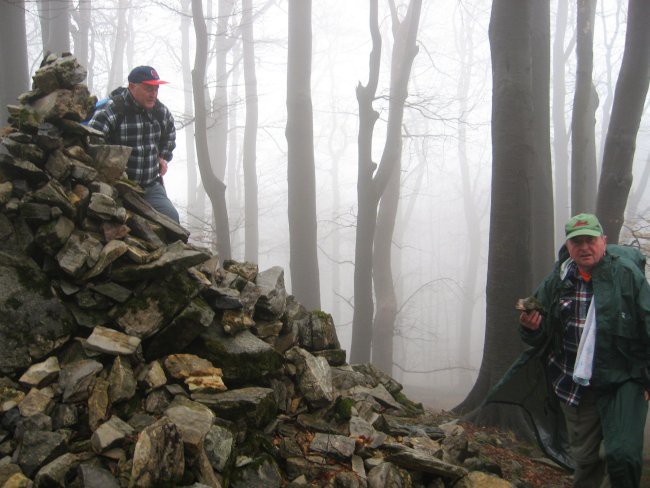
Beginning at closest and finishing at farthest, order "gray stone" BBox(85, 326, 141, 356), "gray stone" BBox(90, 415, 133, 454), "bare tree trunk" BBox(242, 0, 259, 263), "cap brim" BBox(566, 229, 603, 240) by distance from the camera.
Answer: "gray stone" BBox(90, 415, 133, 454)
"gray stone" BBox(85, 326, 141, 356)
"cap brim" BBox(566, 229, 603, 240)
"bare tree trunk" BBox(242, 0, 259, 263)

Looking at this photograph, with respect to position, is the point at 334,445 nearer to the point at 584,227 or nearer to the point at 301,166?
the point at 584,227

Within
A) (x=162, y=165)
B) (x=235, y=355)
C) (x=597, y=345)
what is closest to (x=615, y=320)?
(x=597, y=345)

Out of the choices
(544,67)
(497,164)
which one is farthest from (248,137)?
(497,164)

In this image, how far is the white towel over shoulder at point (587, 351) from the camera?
11.2 ft

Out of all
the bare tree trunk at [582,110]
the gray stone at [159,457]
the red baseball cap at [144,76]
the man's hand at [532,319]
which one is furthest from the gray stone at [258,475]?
the bare tree trunk at [582,110]

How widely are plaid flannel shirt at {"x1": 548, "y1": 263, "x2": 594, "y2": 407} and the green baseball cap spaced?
0.35m

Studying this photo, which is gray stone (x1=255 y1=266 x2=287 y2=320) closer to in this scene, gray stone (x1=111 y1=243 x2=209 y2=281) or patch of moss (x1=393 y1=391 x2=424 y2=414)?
gray stone (x1=111 y1=243 x2=209 y2=281)

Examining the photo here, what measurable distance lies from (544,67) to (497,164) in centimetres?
392

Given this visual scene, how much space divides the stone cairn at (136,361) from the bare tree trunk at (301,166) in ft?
20.4

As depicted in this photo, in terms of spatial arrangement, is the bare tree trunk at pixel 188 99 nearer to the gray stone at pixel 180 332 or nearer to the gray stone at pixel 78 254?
the gray stone at pixel 78 254

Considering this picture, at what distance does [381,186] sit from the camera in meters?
10.9

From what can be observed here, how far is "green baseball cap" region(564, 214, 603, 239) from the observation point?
347 cm

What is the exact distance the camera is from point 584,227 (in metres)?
3.51

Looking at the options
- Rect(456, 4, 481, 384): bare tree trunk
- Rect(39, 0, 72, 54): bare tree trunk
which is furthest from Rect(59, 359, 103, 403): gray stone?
Rect(456, 4, 481, 384): bare tree trunk
